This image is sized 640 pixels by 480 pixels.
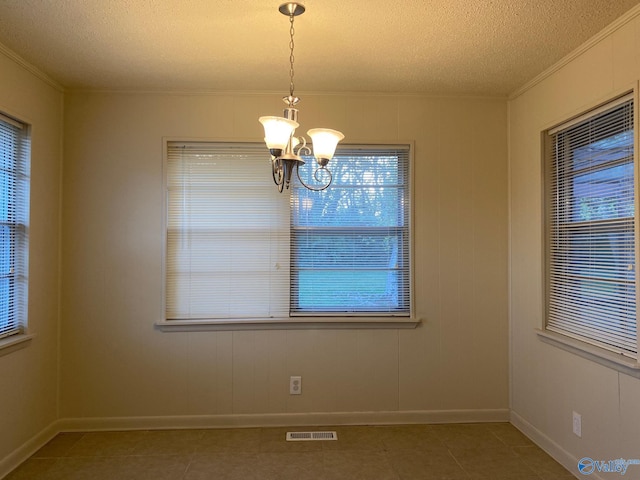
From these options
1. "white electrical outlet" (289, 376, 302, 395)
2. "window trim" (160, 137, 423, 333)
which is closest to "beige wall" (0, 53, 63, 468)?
"window trim" (160, 137, 423, 333)

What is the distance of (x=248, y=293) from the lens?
3043 millimetres

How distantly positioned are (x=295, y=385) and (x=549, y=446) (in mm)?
1723

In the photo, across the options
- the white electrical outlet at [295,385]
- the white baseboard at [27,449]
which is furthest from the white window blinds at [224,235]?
the white baseboard at [27,449]

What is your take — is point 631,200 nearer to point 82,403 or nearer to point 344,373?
point 344,373

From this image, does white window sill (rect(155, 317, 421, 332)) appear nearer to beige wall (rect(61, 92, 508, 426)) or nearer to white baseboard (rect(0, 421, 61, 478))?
beige wall (rect(61, 92, 508, 426))

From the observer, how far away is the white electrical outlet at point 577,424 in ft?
7.75

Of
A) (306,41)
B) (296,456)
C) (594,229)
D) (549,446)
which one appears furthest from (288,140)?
(549,446)

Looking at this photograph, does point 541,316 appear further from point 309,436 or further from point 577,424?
point 309,436

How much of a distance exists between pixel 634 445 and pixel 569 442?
48cm

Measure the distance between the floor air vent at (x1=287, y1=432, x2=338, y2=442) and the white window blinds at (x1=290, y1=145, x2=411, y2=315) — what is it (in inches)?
33.1

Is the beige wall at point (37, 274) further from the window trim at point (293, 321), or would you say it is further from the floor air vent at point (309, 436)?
the floor air vent at point (309, 436)

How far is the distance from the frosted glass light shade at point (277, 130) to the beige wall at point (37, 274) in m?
1.80

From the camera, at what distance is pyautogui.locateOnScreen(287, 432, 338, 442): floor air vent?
9.19ft

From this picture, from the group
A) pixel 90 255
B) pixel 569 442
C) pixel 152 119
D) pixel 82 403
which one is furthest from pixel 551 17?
pixel 82 403
